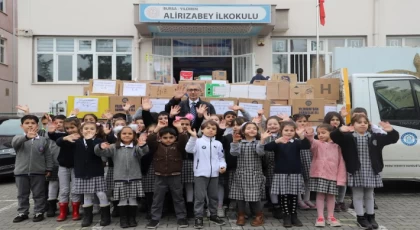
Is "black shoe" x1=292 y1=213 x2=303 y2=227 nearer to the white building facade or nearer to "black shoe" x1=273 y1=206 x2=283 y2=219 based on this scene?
"black shoe" x1=273 y1=206 x2=283 y2=219

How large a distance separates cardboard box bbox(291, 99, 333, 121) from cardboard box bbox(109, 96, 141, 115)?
2784 mm

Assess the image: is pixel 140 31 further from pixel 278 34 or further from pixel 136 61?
Answer: pixel 278 34

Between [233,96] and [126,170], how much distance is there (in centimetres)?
273

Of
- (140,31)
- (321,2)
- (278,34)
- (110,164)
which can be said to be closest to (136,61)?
(140,31)

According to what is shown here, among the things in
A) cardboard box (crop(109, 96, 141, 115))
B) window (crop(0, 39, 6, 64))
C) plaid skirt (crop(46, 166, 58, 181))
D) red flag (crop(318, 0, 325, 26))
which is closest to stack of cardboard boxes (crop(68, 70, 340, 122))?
cardboard box (crop(109, 96, 141, 115))

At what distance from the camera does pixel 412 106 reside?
6.82 metres

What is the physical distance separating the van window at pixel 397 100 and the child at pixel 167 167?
3666 millimetres

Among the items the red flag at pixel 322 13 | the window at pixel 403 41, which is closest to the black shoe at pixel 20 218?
the red flag at pixel 322 13

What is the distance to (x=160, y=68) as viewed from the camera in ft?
50.0

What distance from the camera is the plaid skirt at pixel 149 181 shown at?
5.73m

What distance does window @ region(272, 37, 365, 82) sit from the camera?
1545cm

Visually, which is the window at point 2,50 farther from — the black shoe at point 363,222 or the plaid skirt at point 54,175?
the black shoe at point 363,222

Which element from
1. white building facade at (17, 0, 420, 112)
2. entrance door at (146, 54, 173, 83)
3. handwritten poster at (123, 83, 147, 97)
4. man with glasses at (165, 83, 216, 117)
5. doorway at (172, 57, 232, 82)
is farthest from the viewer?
doorway at (172, 57, 232, 82)

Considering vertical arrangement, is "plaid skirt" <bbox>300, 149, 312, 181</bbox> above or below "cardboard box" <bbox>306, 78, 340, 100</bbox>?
below
